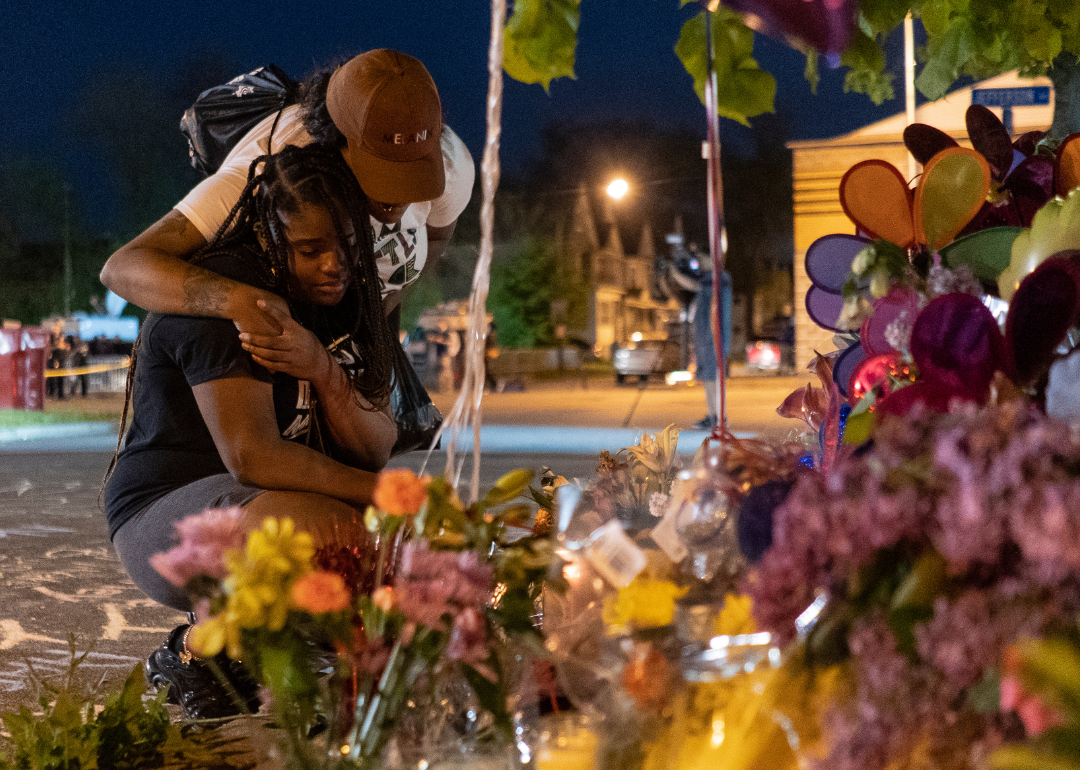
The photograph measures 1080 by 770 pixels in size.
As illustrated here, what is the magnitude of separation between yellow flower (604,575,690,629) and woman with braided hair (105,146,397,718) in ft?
3.29

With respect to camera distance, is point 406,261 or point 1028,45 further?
point 406,261

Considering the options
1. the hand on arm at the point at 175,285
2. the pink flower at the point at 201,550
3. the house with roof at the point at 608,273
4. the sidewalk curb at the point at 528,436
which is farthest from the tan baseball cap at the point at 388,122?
the house with roof at the point at 608,273

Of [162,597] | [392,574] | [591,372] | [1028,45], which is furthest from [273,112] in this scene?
[591,372]

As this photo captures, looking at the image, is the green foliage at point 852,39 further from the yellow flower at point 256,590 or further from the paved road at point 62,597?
the paved road at point 62,597

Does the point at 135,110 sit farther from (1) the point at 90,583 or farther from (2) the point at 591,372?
(1) the point at 90,583

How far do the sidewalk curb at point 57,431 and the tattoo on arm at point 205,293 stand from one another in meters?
11.7

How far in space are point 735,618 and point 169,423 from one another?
5.45 ft

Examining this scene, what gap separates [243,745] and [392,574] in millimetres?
570

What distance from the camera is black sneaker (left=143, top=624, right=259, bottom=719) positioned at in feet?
7.66

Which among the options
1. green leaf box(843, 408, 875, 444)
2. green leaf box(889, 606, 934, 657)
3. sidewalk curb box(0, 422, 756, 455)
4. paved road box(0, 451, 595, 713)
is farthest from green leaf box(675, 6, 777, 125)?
sidewalk curb box(0, 422, 756, 455)

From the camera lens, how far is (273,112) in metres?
2.61

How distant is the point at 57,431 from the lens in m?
13.5

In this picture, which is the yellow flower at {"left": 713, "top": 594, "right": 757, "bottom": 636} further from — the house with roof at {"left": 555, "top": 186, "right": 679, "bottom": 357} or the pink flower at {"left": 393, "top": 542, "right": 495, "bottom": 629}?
the house with roof at {"left": 555, "top": 186, "right": 679, "bottom": 357}

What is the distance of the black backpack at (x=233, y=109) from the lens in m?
2.63
